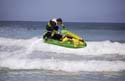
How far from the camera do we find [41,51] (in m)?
9.36

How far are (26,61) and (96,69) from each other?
5.67 ft

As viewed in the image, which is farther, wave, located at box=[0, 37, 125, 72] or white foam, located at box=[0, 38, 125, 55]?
white foam, located at box=[0, 38, 125, 55]

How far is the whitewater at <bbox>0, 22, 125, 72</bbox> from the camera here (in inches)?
298

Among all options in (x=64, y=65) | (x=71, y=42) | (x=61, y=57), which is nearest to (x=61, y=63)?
(x=64, y=65)

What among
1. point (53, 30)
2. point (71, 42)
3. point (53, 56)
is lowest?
point (53, 56)

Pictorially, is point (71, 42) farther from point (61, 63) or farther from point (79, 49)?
point (61, 63)

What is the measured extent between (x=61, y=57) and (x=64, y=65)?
0.85 meters

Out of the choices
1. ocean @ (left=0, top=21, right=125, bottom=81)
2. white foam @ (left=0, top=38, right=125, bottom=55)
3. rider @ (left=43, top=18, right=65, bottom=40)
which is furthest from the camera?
rider @ (left=43, top=18, right=65, bottom=40)

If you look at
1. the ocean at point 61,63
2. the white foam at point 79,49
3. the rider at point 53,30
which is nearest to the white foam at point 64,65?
the ocean at point 61,63

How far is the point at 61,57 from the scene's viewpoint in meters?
8.52

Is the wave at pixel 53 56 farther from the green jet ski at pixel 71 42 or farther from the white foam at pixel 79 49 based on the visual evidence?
the green jet ski at pixel 71 42

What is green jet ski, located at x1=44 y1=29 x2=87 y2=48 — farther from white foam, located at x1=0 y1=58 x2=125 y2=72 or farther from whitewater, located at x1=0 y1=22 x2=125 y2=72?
white foam, located at x1=0 y1=58 x2=125 y2=72

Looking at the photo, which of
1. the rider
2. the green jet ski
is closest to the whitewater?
the green jet ski

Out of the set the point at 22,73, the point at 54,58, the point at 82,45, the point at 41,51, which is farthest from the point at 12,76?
the point at 82,45
